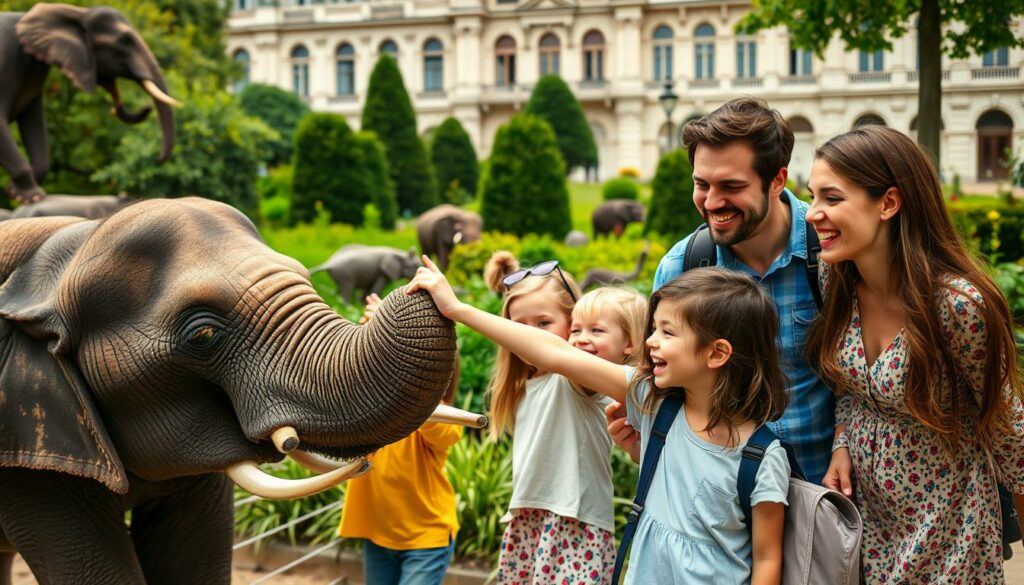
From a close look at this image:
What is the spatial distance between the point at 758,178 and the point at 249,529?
4613 millimetres

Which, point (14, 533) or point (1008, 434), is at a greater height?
point (1008, 434)

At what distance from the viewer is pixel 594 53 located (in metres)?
55.4

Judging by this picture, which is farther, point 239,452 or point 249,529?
point 249,529

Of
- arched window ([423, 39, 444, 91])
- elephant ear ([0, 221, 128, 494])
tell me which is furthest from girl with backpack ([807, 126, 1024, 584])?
arched window ([423, 39, 444, 91])

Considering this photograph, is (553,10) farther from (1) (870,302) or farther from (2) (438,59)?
(1) (870,302)

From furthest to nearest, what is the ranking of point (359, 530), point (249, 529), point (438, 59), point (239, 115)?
point (438, 59) < point (239, 115) < point (249, 529) < point (359, 530)

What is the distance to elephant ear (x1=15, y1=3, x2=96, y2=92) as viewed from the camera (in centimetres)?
586

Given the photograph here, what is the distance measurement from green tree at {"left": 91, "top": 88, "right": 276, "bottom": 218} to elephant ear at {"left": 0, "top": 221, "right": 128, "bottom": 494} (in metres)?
16.6

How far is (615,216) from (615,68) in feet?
103

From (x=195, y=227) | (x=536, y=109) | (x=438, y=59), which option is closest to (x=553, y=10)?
(x=438, y=59)

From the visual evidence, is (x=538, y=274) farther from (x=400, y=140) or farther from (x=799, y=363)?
(x=400, y=140)

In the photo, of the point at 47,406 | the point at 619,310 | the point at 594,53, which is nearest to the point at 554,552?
the point at 619,310

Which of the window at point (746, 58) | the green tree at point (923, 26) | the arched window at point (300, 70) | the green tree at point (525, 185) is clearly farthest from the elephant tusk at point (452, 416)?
the arched window at point (300, 70)

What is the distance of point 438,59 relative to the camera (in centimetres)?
5853
